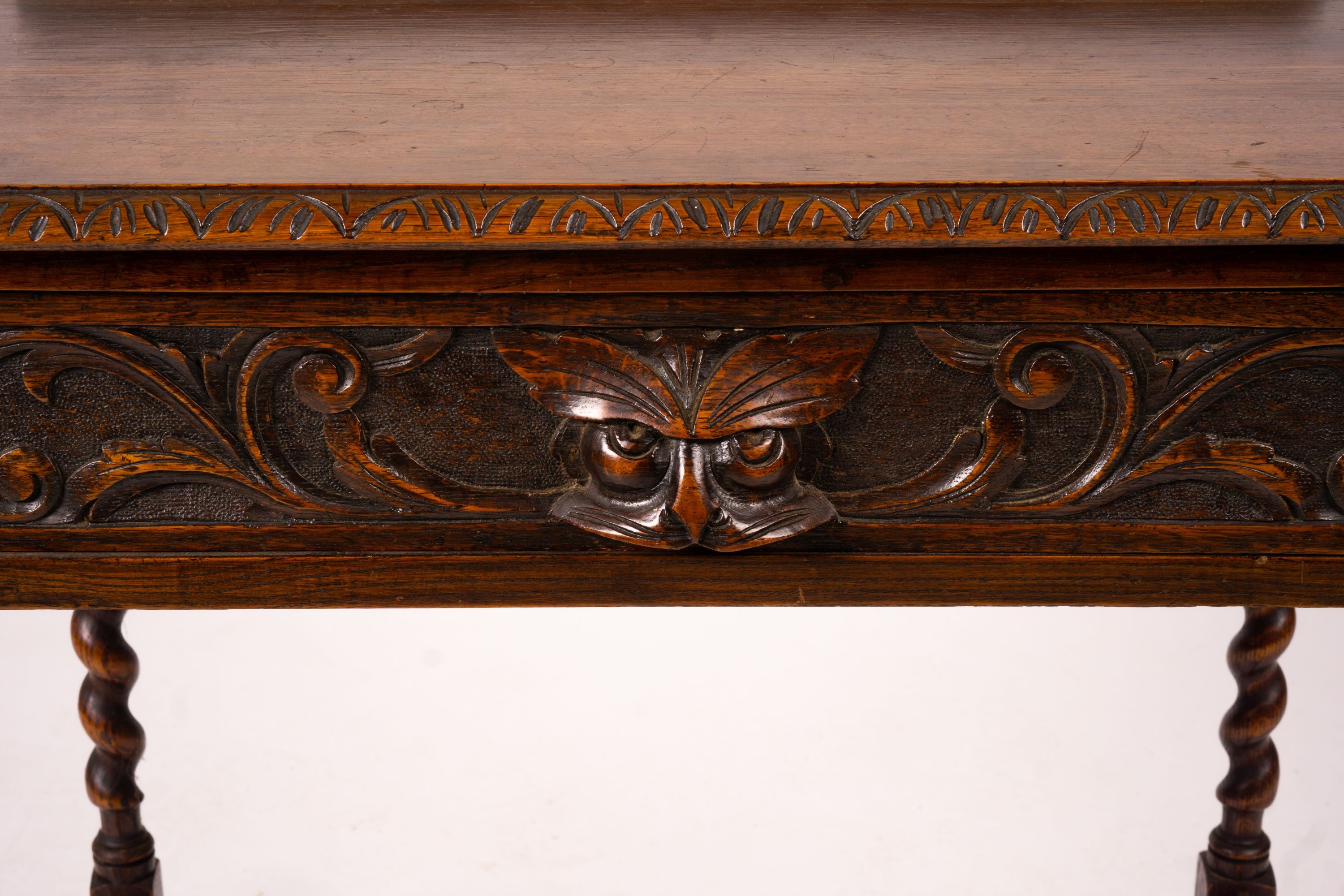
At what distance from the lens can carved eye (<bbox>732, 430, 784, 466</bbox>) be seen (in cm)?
62

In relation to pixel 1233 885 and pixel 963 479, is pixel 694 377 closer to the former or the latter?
pixel 963 479

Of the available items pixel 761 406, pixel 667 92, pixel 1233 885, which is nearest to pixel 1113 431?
pixel 761 406

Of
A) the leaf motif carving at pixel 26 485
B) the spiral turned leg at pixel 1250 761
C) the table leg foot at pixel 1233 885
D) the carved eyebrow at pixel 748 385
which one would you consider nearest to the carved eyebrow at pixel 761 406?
the carved eyebrow at pixel 748 385

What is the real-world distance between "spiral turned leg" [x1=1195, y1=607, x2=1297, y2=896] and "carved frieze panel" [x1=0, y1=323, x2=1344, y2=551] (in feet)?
1.11

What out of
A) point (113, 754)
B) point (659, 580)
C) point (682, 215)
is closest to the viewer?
point (682, 215)

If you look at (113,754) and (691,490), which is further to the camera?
(113,754)

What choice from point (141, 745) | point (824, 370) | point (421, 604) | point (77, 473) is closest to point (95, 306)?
point (77, 473)

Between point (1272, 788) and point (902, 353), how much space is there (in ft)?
1.86

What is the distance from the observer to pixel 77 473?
642 mm

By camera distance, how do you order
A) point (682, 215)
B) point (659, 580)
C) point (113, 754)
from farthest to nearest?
A: point (113, 754), point (659, 580), point (682, 215)

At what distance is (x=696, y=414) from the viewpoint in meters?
0.61

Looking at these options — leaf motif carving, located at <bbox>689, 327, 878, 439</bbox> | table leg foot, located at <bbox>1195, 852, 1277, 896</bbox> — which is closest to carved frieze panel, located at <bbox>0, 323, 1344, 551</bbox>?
leaf motif carving, located at <bbox>689, 327, 878, 439</bbox>

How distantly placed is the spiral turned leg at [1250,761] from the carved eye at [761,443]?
1.61 ft

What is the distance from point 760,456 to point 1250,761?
22.0 inches
